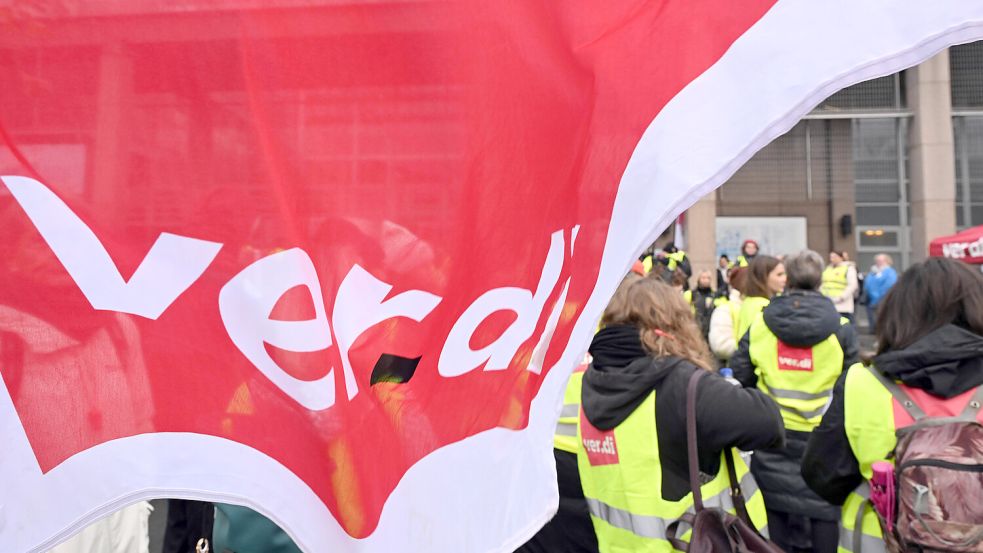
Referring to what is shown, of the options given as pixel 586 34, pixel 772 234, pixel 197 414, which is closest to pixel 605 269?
pixel 586 34

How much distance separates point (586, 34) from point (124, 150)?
827mm

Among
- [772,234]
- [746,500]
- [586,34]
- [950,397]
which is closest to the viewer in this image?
[586,34]

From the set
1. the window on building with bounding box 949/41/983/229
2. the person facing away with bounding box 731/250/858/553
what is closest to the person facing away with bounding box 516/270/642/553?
the person facing away with bounding box 731/250/858/553

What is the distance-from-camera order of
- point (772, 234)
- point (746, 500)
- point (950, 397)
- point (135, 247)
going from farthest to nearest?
point (772, 234) → point (746, 500) → point (950, 397) → point (135, 247)

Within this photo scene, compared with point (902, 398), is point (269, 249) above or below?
above

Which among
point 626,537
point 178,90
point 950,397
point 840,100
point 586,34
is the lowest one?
point 626,537

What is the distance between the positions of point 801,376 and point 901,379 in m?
2.03

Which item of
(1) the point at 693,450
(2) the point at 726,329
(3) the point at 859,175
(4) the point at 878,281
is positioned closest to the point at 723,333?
(2) the point at 726,329

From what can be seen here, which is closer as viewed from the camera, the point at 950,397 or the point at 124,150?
the point at 124,150

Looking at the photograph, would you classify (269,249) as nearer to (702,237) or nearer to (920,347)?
(920,347)

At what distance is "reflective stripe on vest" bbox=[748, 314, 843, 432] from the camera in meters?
4.50

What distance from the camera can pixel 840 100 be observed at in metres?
19.7

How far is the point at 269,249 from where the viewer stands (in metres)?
1.36

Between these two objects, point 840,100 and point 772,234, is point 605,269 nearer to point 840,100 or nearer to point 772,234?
point 772,234
